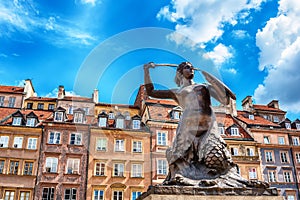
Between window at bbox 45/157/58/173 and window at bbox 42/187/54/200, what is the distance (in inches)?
76.0

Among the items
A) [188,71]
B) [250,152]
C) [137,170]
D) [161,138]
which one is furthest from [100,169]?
[188,71]

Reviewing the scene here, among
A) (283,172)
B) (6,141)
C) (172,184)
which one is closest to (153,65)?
(172,184)

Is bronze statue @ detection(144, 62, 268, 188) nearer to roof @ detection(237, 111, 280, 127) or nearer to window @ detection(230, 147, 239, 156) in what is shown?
window @ detection(230, 147, 239, 156)

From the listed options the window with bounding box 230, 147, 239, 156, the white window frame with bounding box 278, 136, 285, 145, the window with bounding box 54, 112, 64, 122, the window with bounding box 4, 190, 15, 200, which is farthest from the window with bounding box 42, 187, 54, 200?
the white window frame with bounding box 278, 136, 285, 145

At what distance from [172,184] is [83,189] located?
3284 centimetres

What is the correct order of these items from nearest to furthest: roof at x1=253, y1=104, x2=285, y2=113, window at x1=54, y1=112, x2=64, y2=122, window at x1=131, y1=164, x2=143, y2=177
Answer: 1. window at x1=131, y1=164, x2=143, y2=177
2. window at x1=54, y1=112, x2=64, y2=122
3. roof at x1=253, y1=104, x2=285, y2=113

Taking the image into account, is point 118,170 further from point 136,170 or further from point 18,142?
point 18,142

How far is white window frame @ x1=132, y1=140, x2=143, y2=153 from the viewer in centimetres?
3894

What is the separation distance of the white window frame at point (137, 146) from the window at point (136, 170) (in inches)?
68.9

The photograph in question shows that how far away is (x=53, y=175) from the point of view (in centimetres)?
3609

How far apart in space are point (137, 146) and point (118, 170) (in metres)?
3.64

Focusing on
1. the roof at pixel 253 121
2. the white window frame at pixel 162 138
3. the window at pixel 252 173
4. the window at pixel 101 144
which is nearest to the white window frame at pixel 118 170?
the window at pixel 101 144

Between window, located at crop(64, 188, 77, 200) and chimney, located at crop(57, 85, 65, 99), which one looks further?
chimney, located at crop(57, 85, 65, 99)

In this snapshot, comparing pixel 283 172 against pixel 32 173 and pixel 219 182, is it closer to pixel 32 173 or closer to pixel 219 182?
pixel 32 173
